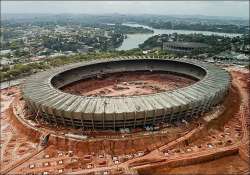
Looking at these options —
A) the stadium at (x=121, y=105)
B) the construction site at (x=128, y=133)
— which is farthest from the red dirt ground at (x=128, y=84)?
the construction site at (x=128, y=133)

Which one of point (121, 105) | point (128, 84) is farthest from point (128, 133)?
point (128, 84)

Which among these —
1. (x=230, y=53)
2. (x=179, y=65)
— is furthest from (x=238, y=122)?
(x=230, y=53)

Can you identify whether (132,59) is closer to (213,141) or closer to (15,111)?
(15,111)

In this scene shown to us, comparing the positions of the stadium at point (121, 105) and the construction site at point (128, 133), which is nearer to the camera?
the construction site at point (128, 133)

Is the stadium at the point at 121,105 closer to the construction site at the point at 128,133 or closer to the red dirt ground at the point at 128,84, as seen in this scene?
the construction site at the point at 128,133

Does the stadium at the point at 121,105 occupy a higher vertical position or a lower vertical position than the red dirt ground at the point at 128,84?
higher

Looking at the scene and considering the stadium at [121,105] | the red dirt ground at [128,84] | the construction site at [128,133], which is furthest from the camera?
the red dirt ground at [128,84]
